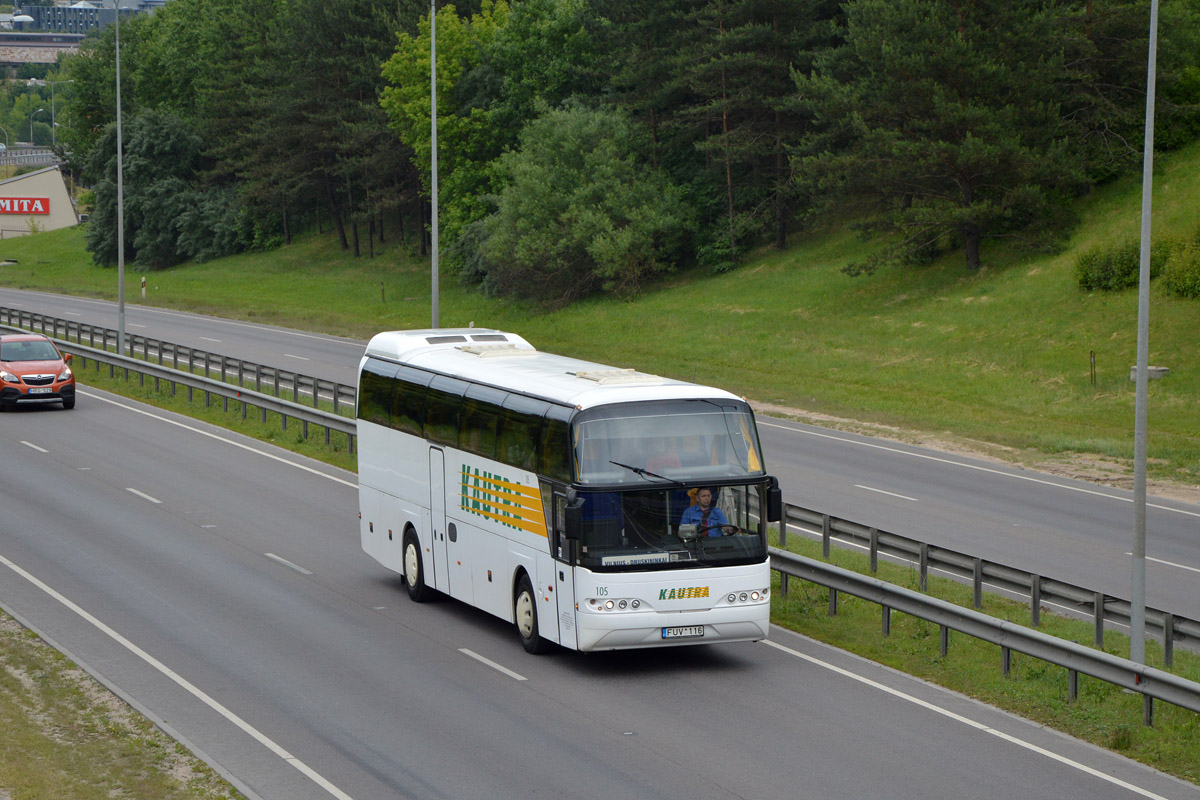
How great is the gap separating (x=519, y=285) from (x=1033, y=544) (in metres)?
40.4

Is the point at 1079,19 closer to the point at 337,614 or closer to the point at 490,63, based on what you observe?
the point at 490,63

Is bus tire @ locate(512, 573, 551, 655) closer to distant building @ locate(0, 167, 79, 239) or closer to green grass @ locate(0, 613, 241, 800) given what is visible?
green grass @ locate(0, 613, 241, 800)

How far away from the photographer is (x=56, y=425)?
31984mm

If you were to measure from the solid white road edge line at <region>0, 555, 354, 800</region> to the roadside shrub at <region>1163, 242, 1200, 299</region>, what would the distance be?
1217 inches

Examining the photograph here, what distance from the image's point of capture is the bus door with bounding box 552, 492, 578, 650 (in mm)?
14094

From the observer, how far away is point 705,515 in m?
14.2

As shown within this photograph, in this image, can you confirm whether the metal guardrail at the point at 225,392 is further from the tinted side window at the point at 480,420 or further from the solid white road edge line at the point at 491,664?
the solid white road edge line at the point at 491,664

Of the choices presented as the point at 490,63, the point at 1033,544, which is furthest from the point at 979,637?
the point at 490,63

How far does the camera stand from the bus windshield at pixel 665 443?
46.5 feet

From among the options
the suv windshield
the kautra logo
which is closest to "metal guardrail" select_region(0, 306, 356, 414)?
the suv windshield

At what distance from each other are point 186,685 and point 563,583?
3851 millimetres

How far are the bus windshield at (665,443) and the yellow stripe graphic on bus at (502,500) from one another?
98cm

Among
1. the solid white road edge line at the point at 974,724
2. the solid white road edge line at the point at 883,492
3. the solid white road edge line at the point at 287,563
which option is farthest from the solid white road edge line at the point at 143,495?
the solid white road edge line at the point at 883,492

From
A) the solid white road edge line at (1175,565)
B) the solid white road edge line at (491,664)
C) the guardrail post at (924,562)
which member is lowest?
the solid white road edge line at (1175,565)
